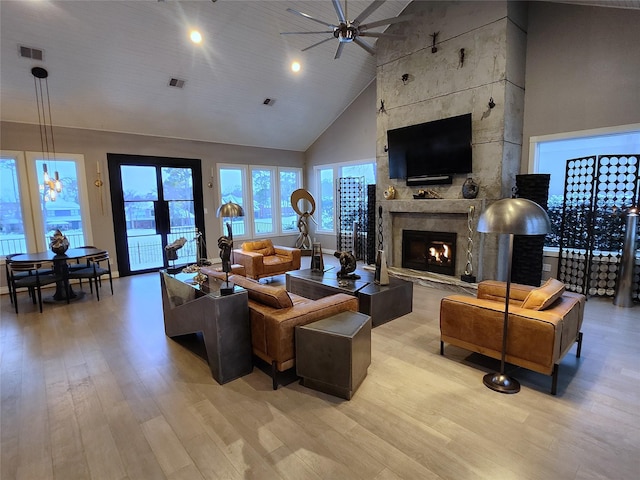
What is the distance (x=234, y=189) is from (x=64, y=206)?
348cm

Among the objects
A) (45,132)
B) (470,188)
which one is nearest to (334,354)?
(470,188)

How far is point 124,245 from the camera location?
22.1 feet

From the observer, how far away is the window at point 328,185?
8172 millimetres

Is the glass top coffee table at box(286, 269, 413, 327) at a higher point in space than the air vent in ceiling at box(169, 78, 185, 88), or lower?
lower

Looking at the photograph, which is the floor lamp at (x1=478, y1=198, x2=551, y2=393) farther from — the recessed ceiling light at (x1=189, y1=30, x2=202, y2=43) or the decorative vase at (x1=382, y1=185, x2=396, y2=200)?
the recessed ceiling light at (x1=189, y1=30, x2=202, y2=43)

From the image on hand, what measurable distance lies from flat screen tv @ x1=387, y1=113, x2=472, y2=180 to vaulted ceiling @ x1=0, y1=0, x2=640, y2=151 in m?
2.04

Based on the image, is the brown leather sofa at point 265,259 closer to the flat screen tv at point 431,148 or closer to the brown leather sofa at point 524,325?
the flat screen tv at point 431,148

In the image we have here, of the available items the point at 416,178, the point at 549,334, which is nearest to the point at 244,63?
the point at 416,178

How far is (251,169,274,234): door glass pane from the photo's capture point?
8.76m

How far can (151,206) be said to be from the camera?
7039 mm

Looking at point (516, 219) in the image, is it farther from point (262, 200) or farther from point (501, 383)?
point (262, 200)

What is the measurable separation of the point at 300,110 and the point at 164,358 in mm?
6198

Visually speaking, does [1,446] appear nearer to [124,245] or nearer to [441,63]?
[124,245]

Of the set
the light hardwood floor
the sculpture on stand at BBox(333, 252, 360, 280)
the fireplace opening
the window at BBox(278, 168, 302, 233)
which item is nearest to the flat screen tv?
the fireplace opening
